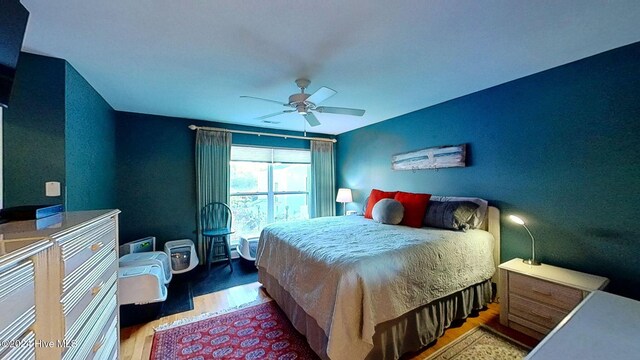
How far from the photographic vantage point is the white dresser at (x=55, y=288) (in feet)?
1.97

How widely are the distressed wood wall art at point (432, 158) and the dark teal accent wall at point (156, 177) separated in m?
3.16

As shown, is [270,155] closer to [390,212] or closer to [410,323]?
[390,212]

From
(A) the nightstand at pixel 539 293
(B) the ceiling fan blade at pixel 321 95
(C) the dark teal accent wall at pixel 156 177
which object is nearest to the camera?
(A) the nightstand at pixel 539 293

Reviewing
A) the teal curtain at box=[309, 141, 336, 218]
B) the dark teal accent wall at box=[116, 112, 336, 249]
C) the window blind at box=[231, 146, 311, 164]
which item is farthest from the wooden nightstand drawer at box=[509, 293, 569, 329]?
the dark teal accent wall at box=[116, 112, 336, 249]

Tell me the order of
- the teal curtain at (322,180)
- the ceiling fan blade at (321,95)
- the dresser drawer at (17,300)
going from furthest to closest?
the teal curtain at (322,180), the ceiling fan blade at (321,95), the dresser drawer at (17,300)

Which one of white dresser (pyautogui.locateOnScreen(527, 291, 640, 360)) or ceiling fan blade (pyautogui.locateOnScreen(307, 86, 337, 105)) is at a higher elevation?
ceiling fan blade (pyautogui.locateOnScreen(307, 86, 337, 105))

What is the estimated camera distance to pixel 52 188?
1.79 metres

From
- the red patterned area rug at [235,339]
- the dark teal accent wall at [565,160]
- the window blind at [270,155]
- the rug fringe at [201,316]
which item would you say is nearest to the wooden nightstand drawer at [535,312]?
the dark teal accent wall at [565,160]

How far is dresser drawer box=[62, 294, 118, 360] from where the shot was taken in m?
0.90

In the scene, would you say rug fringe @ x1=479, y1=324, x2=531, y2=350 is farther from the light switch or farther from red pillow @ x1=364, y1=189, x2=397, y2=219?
the light switch

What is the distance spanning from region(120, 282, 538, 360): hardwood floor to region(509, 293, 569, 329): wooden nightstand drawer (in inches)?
6.6

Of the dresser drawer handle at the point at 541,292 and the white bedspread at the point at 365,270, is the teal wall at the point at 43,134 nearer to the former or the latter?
the white bedspread at the point at 365,270

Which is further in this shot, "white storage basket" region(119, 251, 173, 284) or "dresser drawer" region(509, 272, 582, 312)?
"white storage basket" region(119, 251, 173, 284)

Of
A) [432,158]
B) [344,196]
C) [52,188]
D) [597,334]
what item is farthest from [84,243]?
[344,196]
